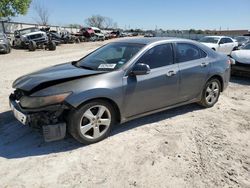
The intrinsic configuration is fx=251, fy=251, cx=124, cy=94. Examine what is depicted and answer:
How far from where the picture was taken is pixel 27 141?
13.0ft

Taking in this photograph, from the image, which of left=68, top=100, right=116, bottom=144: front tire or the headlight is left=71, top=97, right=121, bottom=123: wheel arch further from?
the headlight

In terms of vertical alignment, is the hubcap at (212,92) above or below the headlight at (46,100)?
below

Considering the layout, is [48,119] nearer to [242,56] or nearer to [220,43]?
[242,56]

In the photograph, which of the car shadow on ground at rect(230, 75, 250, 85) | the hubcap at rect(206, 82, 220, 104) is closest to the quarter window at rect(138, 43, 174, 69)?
the hubcap at rect(206, 82, 220, 104)

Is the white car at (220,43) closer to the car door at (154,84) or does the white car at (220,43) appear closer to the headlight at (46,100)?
the car door at (154,84)

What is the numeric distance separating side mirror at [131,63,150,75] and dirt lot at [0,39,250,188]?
104 cm

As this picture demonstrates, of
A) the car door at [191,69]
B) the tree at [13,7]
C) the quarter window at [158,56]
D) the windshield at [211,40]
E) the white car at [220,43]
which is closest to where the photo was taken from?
the quarter window at [158,56]

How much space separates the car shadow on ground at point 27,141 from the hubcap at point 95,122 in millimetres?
258

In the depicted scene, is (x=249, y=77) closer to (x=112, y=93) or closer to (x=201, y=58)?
(x=201, y=58)

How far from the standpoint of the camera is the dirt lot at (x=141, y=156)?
303cm

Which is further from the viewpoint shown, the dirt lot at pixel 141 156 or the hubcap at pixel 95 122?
the hubcap at pixel 95 122

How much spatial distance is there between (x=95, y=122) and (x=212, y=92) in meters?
2.96

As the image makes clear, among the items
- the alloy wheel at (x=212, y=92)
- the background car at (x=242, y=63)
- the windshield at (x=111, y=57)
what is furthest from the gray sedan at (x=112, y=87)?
the background car at (x=242, y=63)

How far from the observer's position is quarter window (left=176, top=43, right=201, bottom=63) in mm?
4789
